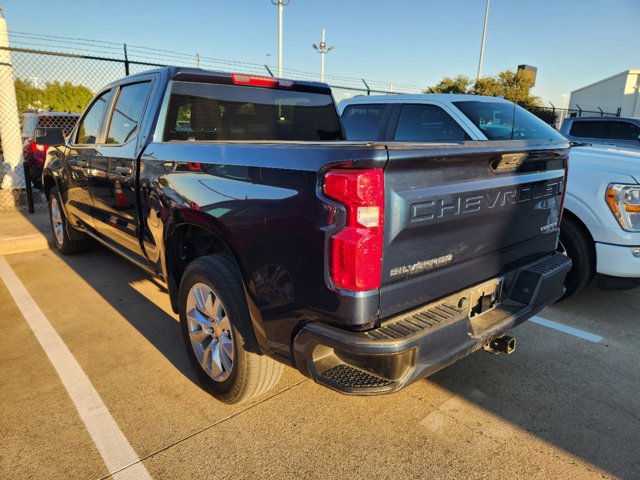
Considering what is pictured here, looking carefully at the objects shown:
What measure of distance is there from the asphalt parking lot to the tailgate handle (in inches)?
56.6

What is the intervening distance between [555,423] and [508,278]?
86 centimetres

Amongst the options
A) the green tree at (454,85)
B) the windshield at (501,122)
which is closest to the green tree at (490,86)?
the green tree at (454,85)

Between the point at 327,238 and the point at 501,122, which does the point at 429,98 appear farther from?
the point at 327,238

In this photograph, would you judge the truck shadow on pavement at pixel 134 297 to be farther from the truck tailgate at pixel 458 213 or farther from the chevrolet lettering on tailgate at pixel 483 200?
the chevrolet lettering on tailgate at pixel 483 200

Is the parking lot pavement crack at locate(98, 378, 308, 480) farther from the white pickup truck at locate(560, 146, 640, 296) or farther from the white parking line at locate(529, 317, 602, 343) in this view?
the white pickup truck at locate(560, 146, 640, 296)

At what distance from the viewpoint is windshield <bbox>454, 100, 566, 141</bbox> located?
541 cm

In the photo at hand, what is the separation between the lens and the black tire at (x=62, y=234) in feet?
18.3

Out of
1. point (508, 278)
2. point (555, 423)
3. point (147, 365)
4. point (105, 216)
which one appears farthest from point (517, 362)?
point (105, 216)

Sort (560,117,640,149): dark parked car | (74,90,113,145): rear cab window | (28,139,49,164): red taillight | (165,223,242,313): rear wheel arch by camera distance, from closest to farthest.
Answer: (165,223,242,313): rear wheel arch
(74,90,113,145): rear cab window
(560,117,640,149): dark parked car
(28,139,49,164): red taillight

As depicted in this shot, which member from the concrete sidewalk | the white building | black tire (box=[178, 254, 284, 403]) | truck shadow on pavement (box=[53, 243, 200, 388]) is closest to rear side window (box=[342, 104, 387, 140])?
→ truck shadow on pavement (box=[53, 243, 200, 388])

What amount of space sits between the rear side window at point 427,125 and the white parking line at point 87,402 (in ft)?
13.8

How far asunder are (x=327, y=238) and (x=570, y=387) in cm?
220

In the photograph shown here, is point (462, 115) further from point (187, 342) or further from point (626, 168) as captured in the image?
point (187, 342)

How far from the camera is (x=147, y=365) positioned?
10.7 feet
